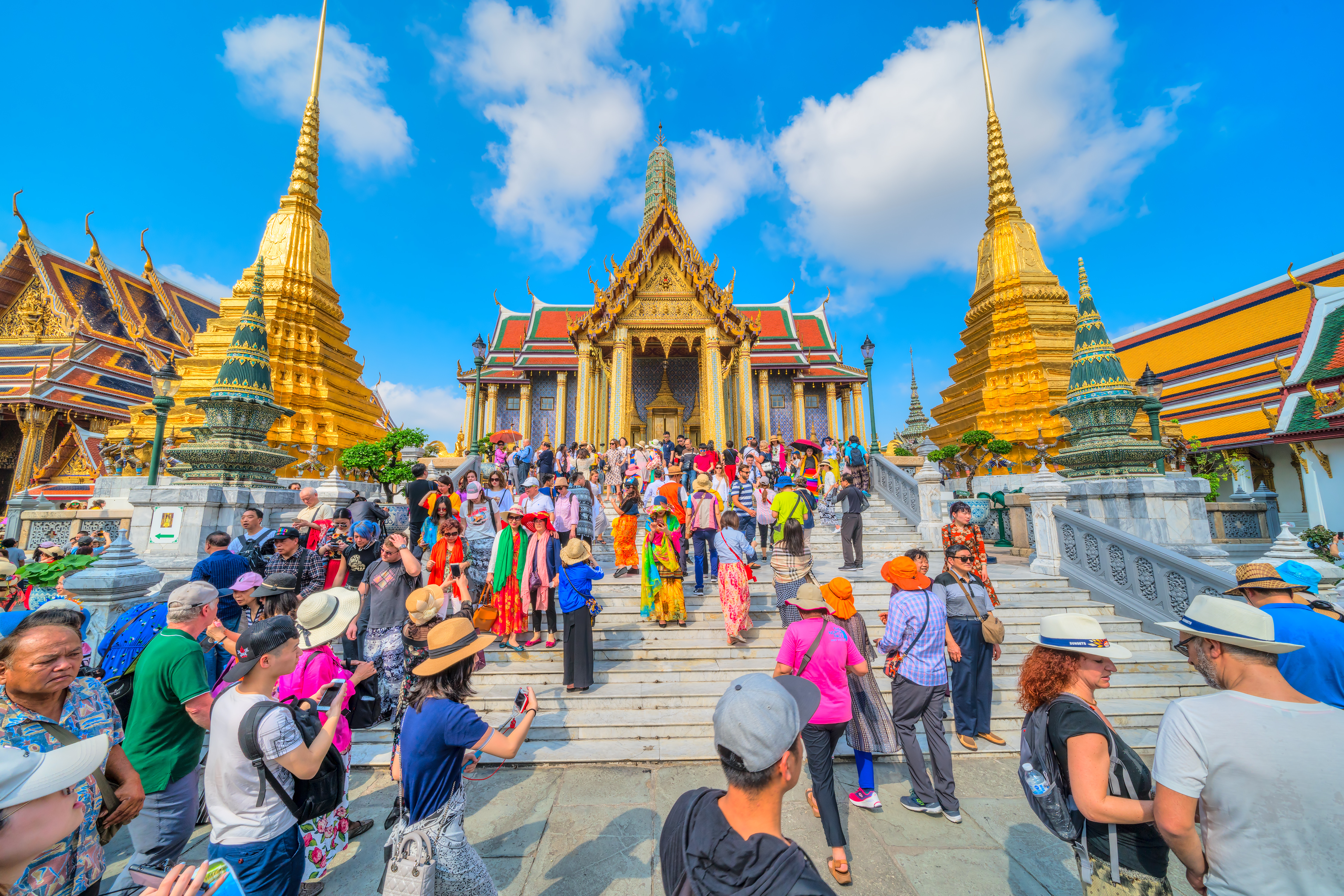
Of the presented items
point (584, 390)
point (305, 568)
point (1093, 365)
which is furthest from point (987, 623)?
point (584, 390)

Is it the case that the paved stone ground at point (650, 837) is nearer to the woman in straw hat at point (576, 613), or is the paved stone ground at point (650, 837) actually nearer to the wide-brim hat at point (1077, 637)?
the woman in straw hat at point (576, 613)

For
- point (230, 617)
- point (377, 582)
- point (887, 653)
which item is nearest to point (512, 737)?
point (887, 653)

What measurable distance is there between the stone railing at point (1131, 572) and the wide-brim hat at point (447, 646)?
288 inches

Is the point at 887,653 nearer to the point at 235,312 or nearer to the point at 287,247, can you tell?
the point at 235,312

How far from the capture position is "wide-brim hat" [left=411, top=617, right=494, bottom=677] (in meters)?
2.15

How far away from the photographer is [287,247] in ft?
54.0

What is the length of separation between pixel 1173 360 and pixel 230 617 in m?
30.6

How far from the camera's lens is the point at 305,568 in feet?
16.3

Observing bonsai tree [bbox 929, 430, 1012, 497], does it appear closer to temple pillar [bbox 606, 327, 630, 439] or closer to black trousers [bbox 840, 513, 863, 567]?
black trousers [bbox 840, 513, 863, 567]

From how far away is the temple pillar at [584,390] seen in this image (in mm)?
19984

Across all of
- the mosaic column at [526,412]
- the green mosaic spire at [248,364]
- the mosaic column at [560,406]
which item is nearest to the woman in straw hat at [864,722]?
the green mosaic spire at [248,364]

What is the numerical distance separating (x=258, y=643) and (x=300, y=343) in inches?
660

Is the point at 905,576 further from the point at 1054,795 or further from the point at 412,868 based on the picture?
the point at 412,868

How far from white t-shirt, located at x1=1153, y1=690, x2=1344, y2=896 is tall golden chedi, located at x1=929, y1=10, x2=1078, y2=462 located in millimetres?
15185
